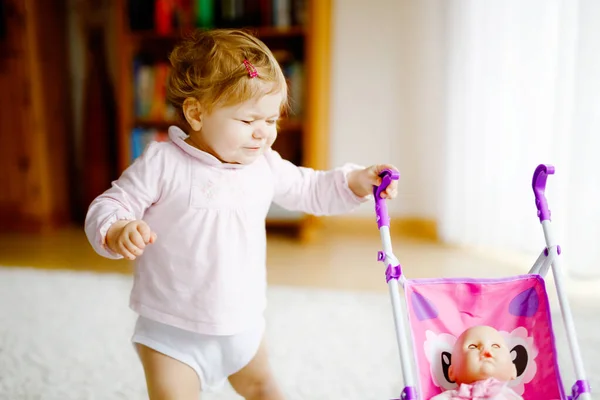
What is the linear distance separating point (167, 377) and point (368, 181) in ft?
1.63

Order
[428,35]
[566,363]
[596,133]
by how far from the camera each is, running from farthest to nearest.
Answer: [428,35] < [596,133] < [566,363]

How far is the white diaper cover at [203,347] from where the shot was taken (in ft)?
3.37

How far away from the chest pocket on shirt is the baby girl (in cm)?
43

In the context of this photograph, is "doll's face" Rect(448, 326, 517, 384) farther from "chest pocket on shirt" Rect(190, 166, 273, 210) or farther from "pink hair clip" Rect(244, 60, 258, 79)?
"pink hair clip" Rect(244, 60, 258, 79)

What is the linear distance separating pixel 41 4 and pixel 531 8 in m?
2.44

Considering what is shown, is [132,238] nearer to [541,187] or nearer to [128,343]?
[541,187]

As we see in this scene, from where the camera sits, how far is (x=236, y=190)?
1037mm

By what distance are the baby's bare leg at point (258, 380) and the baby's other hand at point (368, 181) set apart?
1.16ft

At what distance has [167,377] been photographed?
1013 mm

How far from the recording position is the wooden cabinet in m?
3.09

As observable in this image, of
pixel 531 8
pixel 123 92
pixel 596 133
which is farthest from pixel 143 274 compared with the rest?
pixel 123 92

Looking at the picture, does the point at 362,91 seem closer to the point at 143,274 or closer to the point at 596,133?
the point at 596,133

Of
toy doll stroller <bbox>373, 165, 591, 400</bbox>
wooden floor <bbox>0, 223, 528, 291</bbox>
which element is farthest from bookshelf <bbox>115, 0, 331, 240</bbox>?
toy doll stroller <bbox>373, 165, 591, 400</bbox>

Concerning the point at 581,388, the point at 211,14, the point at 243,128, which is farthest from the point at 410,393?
the point at 211,14
